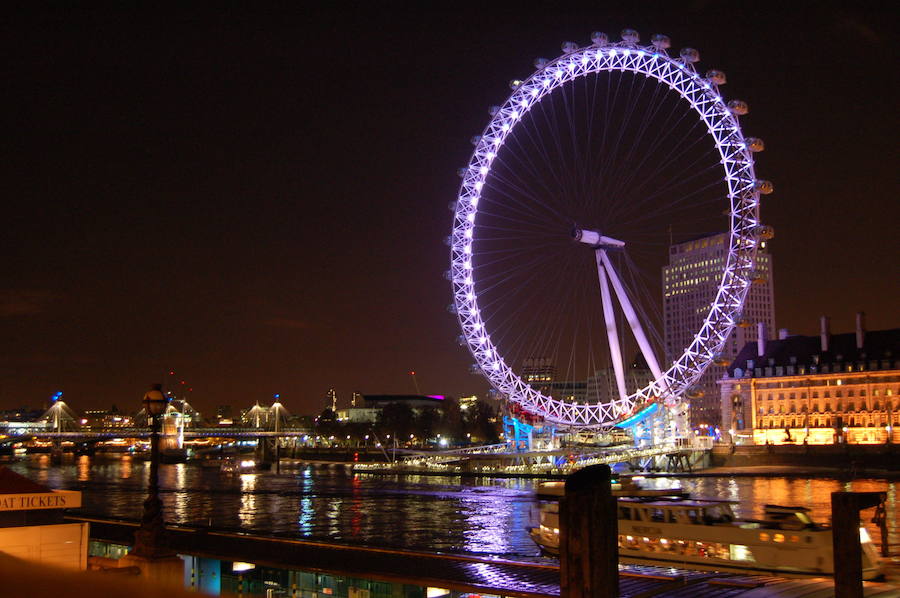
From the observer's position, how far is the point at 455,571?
19.3m

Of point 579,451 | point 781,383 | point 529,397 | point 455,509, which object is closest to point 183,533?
point 455,509

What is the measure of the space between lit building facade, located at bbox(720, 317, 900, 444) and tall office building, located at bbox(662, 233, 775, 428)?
48.1 metres

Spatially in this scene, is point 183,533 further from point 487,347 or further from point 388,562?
point 487,347

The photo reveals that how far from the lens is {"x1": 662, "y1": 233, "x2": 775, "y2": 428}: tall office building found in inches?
6417

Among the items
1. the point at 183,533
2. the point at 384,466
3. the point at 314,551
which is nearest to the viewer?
the point at 314,551

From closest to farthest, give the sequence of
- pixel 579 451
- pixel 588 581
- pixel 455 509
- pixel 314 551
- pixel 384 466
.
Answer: pixel 588 581
pixel 314 551
pixel 455 509
pixel 579 451
pixel 384 466

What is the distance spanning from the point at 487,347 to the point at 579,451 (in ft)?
102

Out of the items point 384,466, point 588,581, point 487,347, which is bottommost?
point 384,466

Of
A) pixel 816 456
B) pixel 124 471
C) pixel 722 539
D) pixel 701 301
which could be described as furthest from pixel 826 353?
pixel 722 539

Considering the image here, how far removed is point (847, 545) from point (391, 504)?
160ft

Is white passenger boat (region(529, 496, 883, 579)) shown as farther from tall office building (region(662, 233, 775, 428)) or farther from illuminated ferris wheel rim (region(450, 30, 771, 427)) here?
tall office building (region(662, 233, 775, 428))

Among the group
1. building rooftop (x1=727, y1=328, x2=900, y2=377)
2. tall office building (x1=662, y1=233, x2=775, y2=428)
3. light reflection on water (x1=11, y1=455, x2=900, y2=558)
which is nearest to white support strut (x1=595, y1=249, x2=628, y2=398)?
light reflection on water (x1=11, y1=455, x2=900, y2=558)

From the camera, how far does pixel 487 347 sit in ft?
221

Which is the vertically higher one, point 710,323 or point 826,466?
point 710,323
